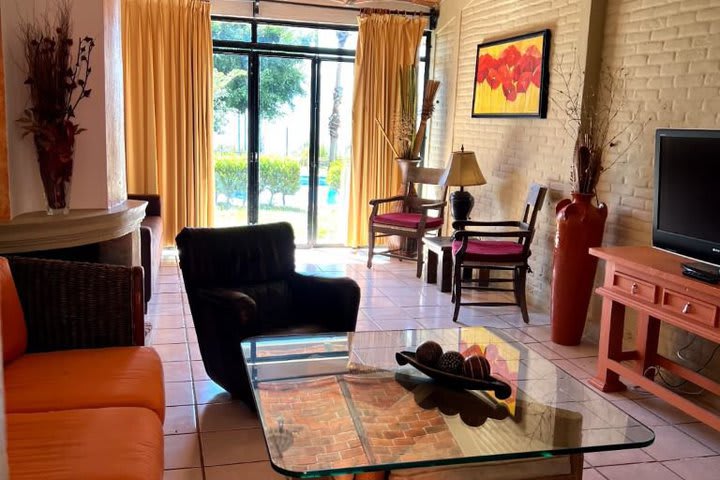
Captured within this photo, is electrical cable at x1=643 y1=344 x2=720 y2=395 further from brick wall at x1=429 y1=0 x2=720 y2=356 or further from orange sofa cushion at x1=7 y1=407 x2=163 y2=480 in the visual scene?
orange sofa cushion at x1=7 y1=407 x2=163 y2=480

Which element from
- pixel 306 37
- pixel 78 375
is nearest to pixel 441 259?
pixel 306 37

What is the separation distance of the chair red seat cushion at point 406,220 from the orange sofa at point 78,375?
3.57 m

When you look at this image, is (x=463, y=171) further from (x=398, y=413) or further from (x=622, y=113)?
(x=398, y=413)

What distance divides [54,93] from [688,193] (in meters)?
3.19

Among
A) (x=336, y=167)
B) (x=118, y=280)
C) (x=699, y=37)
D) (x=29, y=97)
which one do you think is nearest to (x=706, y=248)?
(x=699, y=37)

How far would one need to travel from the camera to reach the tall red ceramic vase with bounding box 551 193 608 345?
3.94 m

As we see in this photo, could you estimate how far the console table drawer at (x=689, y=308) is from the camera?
2.78 metres

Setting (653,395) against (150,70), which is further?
(150,70)

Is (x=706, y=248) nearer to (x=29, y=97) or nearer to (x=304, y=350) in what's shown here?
(x=304, y=350)

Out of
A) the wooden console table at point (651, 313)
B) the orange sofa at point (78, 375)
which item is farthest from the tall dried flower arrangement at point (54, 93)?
the wooden console table at point (651, 313)

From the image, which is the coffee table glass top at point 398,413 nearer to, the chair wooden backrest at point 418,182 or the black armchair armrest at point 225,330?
the black armchair armrest at point 225,330

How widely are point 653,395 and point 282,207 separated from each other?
14.1 feet

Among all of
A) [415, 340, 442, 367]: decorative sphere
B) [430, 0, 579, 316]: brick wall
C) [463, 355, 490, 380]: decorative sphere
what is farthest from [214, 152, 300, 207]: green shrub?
[463, 355, 490, 380]: decorative sphere

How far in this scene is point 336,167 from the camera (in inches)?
272
